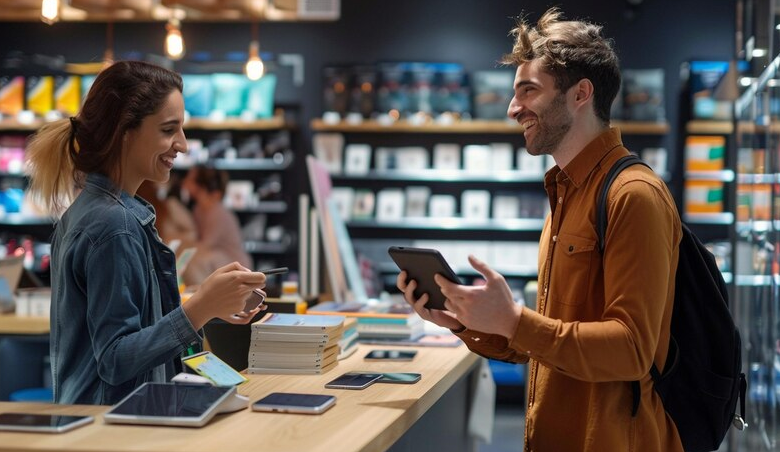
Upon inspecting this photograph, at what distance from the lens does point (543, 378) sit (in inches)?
91.2

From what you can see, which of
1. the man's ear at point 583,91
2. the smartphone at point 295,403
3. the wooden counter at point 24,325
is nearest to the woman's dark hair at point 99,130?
the smartphone at point 295,403

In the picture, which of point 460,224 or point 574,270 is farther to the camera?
point 460,224

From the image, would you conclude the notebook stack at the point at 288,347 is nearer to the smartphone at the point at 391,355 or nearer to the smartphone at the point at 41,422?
the smartphone at the point at 391,355

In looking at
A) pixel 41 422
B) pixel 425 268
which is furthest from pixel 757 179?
pixel 41 422

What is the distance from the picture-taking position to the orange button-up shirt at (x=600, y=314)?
2039 millimetres

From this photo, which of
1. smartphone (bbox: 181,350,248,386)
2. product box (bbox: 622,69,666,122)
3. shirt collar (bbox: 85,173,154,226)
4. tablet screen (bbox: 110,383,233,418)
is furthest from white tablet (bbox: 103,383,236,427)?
product box (bbox: 622,69,666,122)

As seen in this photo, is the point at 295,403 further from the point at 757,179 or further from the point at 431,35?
the point at 431,35

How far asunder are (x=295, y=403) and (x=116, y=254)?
0.55 m

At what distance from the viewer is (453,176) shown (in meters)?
8.52

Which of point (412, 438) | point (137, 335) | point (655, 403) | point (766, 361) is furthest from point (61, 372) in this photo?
point (766, 361)

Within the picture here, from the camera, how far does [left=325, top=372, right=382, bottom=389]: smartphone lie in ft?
8.51

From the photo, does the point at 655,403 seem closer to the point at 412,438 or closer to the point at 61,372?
the point at 412,438

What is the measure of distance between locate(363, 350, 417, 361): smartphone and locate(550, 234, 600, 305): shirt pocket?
1.01m

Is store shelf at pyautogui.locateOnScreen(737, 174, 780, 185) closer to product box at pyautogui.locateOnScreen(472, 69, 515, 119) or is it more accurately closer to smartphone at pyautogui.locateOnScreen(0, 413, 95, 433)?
smartphone at pyautogui.locateOnScreen(0, 413, 95, 433)
